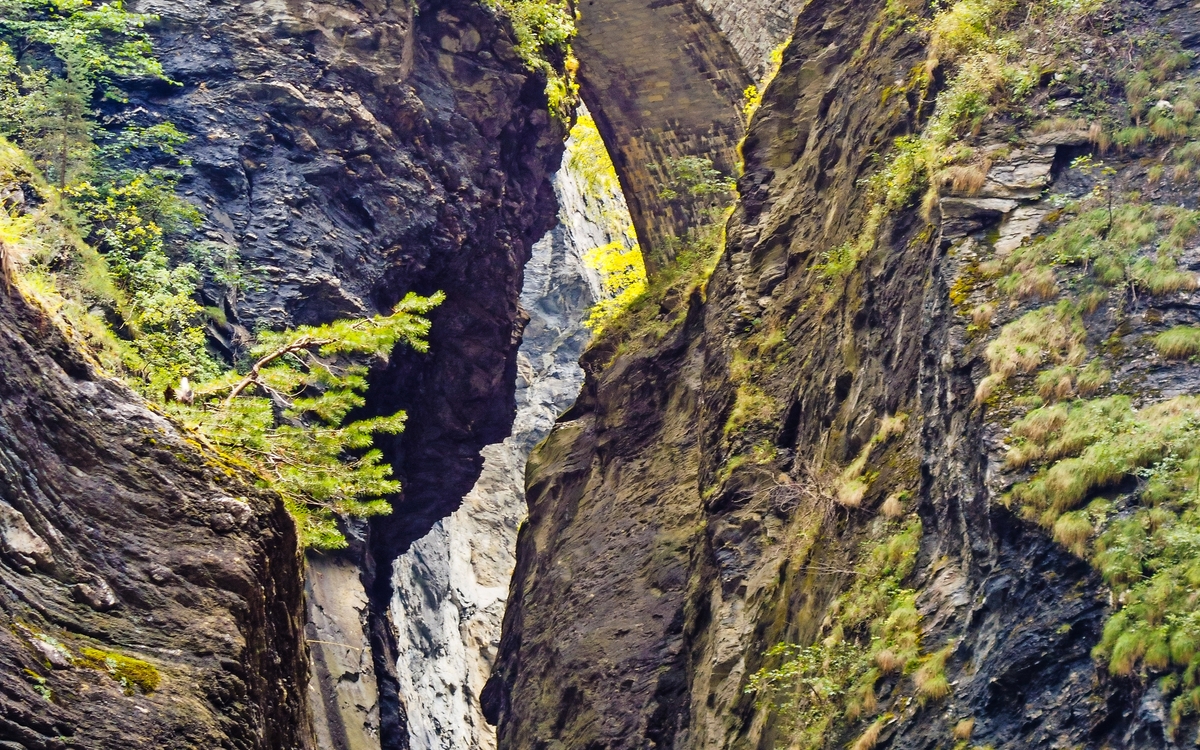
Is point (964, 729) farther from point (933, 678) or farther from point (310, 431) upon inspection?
point (310, 431)

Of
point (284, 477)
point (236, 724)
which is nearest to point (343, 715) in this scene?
point (284, 477)

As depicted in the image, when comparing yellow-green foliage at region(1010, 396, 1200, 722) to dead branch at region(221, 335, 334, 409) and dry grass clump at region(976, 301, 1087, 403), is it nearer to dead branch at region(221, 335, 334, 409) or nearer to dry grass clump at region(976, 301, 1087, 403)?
dry grass clump at region(976, 301, 1087, 403)

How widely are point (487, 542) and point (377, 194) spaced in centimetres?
1476

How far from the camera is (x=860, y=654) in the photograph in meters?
8.30

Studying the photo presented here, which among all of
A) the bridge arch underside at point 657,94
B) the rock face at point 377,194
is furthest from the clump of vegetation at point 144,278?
the bridge arch underside at point 657,94

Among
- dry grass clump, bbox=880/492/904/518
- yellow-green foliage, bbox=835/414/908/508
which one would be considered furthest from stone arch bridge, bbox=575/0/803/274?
dry grass clump, bbox=880/492/904/518

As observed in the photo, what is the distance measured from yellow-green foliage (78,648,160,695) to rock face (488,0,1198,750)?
14.6ft

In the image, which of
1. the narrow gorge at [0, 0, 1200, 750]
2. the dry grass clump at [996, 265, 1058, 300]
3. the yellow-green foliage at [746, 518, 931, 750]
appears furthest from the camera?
the dry grass clump at [996, 265, 1058, 300]

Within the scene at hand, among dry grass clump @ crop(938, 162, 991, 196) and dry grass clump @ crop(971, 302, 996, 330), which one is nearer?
dry grass clump @ crop(971, 302, 996, 330)

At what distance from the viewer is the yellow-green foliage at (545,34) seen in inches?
729

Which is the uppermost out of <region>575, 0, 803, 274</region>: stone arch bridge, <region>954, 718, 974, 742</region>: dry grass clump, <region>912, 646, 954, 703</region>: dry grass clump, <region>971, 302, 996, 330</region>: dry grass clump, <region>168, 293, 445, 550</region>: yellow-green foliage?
<region>575, 0, 803, 274</region>: stone arch bridge

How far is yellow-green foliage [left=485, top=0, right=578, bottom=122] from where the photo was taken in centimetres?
1852

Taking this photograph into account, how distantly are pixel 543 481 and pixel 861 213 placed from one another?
804cm

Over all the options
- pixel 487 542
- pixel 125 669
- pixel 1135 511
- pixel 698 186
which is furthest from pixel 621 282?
pixel 125 669
